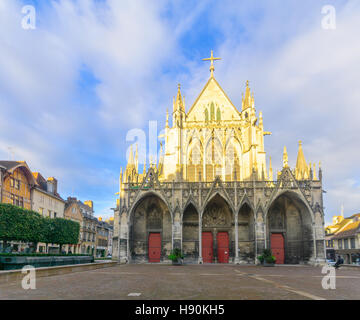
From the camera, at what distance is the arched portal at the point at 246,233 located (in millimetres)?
30422

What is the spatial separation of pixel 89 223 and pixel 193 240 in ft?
112

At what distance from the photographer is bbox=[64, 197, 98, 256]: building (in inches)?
2067

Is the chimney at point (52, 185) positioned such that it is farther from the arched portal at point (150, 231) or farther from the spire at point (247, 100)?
the spire at point (247, 100)

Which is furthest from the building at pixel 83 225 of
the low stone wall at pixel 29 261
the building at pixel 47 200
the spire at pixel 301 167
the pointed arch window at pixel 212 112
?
the spire at pixel 301 167

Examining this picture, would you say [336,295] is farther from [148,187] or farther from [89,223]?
[89,223]

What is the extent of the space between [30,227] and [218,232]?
17.0 meters

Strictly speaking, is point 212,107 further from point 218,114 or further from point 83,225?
point 83,225

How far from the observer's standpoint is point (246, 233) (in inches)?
1239

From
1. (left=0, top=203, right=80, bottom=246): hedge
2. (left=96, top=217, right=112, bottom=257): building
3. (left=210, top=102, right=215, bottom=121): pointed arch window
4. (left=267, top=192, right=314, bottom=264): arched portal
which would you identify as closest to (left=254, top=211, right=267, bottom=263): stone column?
(left=267, top=192, right=314, bottom=264): arched portal

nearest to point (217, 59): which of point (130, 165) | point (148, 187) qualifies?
point (130, 165)

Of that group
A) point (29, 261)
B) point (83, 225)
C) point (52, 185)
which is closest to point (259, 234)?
point (29, 261)

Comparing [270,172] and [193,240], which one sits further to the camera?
[270,172]
